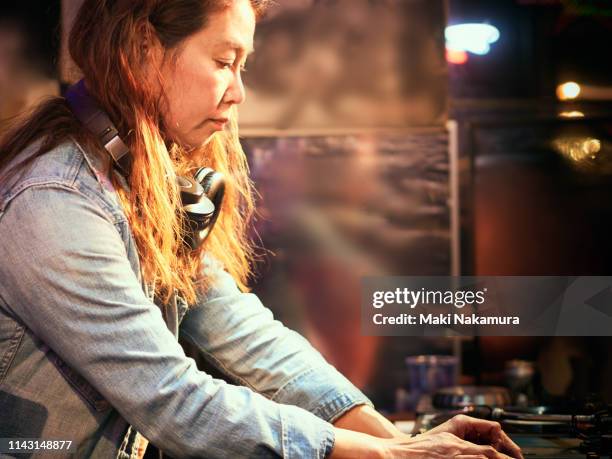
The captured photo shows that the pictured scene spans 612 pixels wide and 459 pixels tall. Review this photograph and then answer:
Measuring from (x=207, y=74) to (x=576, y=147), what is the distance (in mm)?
1757

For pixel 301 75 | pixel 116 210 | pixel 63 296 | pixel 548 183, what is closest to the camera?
pixel 63 296

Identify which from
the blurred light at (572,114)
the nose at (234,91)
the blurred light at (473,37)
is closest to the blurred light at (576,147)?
the blurred light at (572,114)

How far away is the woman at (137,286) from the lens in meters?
1.19

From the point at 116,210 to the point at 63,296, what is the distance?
0.54 ft

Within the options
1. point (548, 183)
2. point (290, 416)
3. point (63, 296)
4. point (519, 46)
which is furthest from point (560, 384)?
point (63, 296)

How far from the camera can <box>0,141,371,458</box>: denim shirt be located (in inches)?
46.7

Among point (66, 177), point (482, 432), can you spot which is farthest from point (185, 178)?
point (482, 432)

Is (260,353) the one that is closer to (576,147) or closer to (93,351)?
(93,351)

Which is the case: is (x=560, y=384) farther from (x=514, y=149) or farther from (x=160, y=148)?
(x=160, y=148)

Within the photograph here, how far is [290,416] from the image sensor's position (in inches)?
48.2

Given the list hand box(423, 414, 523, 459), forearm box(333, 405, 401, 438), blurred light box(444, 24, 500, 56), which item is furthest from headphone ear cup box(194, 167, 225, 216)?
blurred light box(444, 24, 500, 56)

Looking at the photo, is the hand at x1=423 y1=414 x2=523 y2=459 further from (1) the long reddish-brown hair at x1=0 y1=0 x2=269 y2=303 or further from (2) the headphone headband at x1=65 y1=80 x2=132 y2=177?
(2) the headphone headband at x1=65 y1=80 x2=132 y2=177

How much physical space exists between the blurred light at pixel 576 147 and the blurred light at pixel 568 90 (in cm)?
13

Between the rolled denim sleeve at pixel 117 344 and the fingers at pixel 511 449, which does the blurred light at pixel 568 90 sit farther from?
the rolled denim sleeve at pixel 117 344
